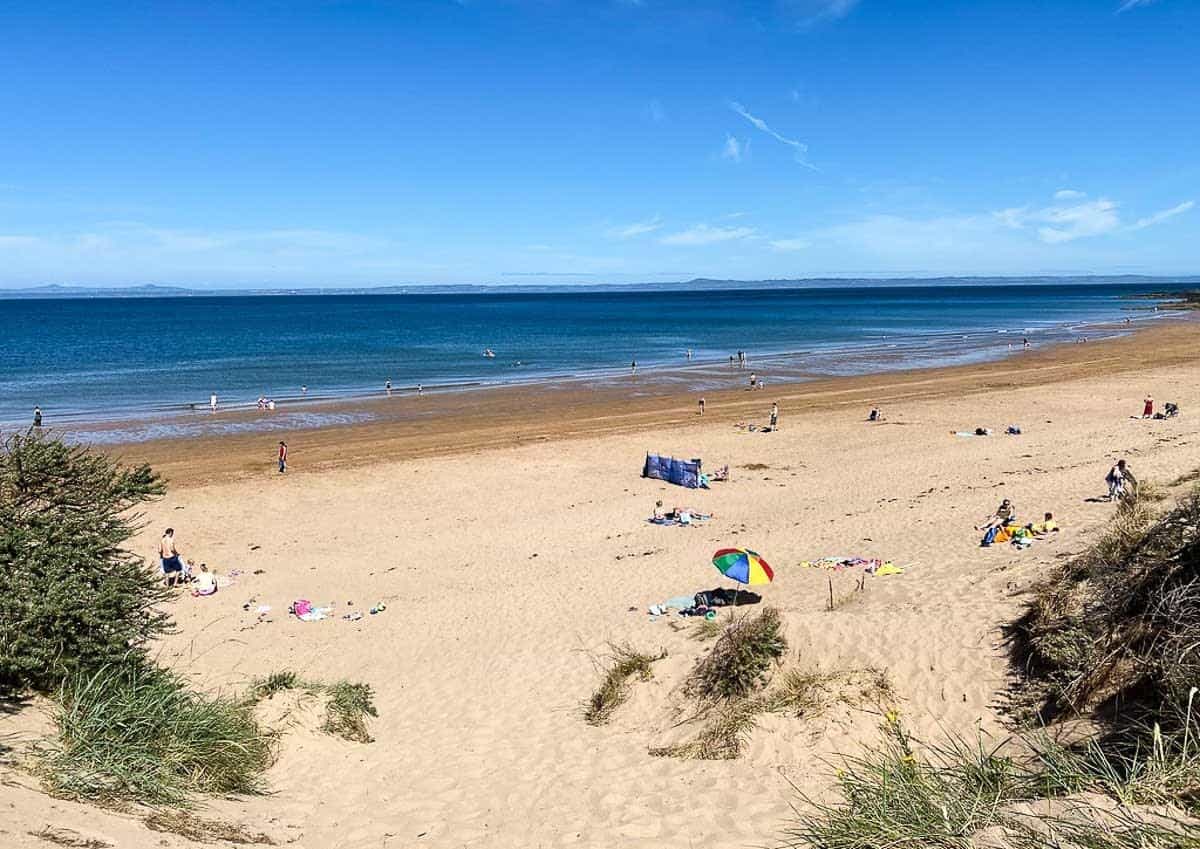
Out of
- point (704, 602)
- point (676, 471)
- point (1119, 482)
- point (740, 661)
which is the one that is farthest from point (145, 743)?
point (676, 471)

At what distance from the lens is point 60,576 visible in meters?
8.45

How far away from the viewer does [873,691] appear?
9070mm

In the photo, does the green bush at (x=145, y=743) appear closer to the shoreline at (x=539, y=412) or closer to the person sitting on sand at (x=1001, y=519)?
the person sitting on sand at (x=1001, y=519)

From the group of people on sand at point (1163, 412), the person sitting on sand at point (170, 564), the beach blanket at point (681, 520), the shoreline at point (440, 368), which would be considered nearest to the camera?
the person sitting on sand at point (170, 564)

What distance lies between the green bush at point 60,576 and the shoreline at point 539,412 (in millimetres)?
16432

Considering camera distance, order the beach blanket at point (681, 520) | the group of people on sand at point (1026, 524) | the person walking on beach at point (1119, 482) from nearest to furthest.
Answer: the group of people on sand at point (1026, 524), the person walking on beach at point (1119, 482), the beach blanket at point (681, 520)

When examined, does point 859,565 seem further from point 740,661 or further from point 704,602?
point 740,661

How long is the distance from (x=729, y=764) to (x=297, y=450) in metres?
25.0

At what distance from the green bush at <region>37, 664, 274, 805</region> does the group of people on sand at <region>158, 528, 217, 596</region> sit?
726cm

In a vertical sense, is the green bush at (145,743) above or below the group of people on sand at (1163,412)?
below

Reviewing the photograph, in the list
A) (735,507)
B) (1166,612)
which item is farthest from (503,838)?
(735,507)

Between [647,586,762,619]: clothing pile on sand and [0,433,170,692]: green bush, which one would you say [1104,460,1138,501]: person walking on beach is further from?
[0,433,170,692]: green bush

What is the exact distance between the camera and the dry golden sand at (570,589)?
7.61 meters

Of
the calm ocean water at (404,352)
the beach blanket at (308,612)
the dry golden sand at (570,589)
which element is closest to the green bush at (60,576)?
the dry golden sand at (570,589)
